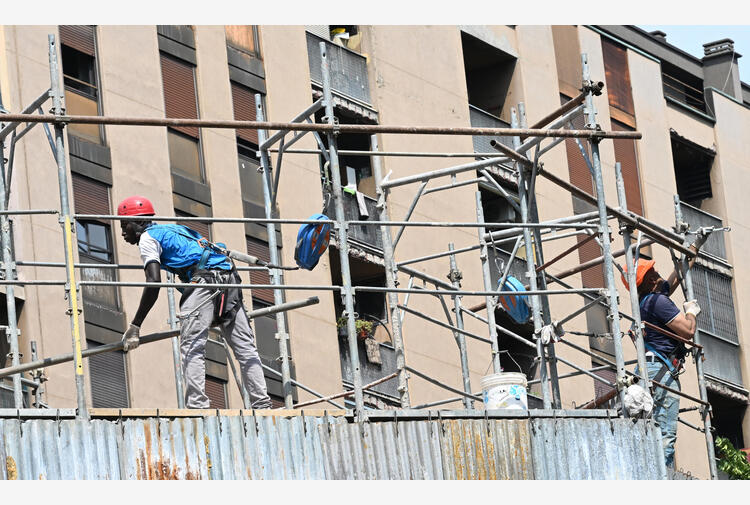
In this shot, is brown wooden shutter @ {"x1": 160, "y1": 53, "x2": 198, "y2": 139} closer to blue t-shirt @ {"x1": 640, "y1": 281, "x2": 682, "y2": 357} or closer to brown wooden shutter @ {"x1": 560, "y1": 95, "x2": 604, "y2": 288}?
brown wooden shutter @ {"x1": 560, "y1": 95, "x2": 604, "y2": 288}

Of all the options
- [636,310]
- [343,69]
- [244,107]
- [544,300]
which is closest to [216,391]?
[244,107]

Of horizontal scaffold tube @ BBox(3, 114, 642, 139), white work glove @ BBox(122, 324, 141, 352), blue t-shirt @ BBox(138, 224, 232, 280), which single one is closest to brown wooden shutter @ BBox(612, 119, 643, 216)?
horizontal scaffold tube @ BBox(3, 114, 642, 139)

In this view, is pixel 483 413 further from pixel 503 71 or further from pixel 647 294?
pixel 503 71

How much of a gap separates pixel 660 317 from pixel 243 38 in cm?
1431

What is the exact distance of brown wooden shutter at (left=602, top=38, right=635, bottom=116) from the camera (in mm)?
42125

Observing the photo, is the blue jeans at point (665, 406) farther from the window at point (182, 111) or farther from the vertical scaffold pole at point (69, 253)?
the window at point (182, 111)

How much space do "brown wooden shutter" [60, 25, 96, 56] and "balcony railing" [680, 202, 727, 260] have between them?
49.2ft

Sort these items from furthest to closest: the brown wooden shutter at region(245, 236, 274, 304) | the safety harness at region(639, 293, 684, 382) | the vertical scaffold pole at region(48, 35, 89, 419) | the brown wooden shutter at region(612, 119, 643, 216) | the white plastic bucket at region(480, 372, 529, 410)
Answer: the brown wooden shutter at region(612, 119, 643, 216), the brown wooden shutter at region(245, 236, 274, 304), the safety harness at region(639, 293, 684, 382), the white plastic bucket at region(480, 372, 529, 410), the vertical scaffold pole at region(48, 35, 89, 419)

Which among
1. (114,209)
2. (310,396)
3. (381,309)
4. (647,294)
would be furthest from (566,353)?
(647,294)

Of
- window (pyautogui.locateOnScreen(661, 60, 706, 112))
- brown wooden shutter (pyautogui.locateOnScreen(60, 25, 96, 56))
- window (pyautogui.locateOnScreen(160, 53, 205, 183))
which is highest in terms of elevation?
window (pyautogui.locateOnScreen(661, 60, 706, 112))

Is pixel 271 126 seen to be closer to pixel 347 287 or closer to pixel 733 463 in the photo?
pixel 347 287

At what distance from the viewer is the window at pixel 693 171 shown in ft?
146

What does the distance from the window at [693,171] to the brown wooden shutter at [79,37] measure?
686 inches

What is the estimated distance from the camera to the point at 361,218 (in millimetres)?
33469
